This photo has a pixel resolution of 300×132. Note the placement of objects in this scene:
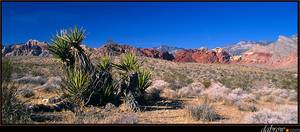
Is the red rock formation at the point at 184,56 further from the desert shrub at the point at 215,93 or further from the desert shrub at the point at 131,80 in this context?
the desert shrub at the point at 131,80

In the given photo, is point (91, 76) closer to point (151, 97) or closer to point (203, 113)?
point (151, 97)

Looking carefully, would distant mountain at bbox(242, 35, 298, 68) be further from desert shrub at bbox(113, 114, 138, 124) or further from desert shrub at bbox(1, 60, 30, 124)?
desert shrub at bbox(1, 60, 30, 124)

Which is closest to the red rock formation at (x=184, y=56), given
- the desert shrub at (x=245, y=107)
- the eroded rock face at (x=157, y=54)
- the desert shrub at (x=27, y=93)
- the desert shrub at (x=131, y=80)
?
the eroded rock face at (x=157, y=54)

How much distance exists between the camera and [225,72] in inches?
1075

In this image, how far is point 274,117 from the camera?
1205 cm

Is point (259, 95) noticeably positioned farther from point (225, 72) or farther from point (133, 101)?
point (225, 72)

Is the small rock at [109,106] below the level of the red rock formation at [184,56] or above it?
below

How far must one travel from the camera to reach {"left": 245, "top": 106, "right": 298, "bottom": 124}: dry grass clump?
11.6 metres

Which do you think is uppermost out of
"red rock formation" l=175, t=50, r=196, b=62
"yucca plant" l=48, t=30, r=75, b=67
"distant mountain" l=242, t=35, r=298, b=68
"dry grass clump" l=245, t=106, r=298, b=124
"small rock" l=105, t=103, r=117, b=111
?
"distant mountain" l=242, t=35, r=298, b=68

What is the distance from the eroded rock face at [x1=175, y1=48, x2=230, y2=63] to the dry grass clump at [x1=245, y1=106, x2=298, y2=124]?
22.8 meters

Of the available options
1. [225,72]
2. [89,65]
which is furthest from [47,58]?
[89,65]

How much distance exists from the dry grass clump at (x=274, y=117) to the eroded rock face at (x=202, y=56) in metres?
22.8

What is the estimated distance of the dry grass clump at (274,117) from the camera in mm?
11561

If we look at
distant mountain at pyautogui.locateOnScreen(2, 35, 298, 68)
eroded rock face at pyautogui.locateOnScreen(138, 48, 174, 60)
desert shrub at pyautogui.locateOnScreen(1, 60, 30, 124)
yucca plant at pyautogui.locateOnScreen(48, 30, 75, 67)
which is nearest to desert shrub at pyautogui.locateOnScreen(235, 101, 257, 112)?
yucca plant at pyautogui.locateOnScreen(48, 30, 75, 67)
